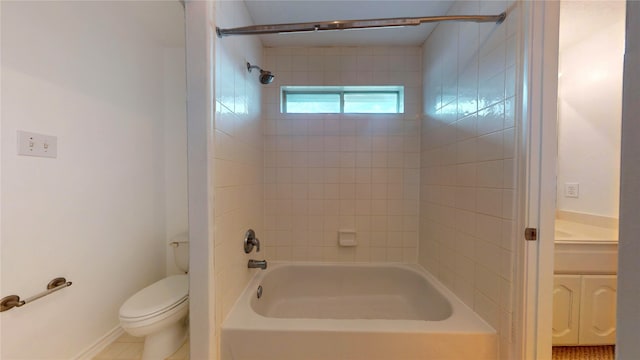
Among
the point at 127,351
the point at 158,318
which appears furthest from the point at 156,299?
the point at 127,351

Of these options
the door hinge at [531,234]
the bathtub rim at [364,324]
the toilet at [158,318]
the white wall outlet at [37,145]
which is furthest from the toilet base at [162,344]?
the door hinge at [531,234]

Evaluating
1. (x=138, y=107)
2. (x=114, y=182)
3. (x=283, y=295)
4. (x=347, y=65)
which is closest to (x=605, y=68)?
(x=347, y=65)

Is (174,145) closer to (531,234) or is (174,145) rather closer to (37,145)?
(37,145)

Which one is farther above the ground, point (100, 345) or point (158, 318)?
point (158, 318)

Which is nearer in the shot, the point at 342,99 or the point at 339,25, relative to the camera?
the point at 339,25

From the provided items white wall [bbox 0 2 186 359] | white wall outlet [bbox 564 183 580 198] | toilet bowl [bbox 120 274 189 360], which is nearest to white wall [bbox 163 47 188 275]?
white wall [bbox 0 2 186 359]

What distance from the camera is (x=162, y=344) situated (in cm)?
151

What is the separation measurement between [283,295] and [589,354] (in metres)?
2.07

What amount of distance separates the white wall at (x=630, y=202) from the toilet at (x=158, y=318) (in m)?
1.79

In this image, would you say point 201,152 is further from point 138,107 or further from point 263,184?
point 138,107

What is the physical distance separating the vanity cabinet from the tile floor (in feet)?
7.68

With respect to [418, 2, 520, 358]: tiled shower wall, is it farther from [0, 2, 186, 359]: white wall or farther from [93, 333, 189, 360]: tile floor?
[0, 2, 186, 359]: white wall

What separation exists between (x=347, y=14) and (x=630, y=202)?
1871 millimetres

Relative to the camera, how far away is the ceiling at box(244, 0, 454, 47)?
1.64 metres
